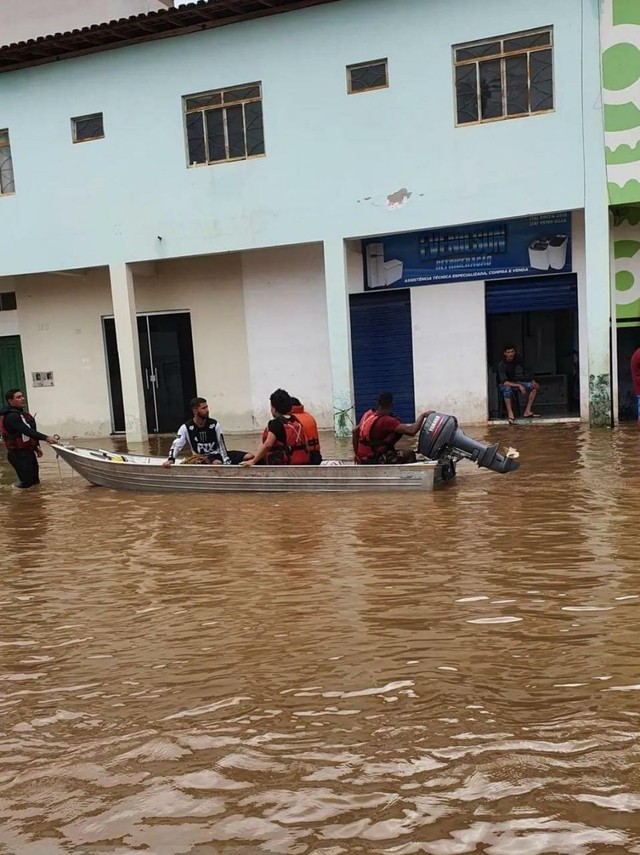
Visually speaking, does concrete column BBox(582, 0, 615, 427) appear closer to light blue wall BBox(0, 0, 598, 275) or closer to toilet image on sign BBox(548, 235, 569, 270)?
light blue wall BBox(0, 0, 598, 275)

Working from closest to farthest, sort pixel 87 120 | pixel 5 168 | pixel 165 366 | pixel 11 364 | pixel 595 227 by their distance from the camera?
pixel 595 227, pixel 87 120, pixel 5 168, pixel 165 366, pixel 11 364

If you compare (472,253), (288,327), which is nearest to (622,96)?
(472,253)

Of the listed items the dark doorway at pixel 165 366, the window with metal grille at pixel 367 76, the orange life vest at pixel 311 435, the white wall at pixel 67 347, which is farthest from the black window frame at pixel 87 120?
the orange life vest at pixel 311 435

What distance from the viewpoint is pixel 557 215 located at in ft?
46.8

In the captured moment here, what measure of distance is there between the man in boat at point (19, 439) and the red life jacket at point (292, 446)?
4.03 m

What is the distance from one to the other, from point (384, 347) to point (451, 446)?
733cm

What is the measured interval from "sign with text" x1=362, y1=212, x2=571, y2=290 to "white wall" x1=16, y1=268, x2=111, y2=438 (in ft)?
21.8

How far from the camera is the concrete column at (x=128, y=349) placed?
16.1m

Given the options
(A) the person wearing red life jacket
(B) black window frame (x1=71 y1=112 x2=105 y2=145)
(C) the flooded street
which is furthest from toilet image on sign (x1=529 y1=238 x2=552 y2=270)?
(B) black window frame (x1=71 y1=112 x2=105 y2=145)

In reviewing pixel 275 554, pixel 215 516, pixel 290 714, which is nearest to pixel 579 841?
pixel 290 714

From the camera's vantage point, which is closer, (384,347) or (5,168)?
(384,347)

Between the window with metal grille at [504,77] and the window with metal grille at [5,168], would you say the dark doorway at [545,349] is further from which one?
the window with metal grille at [5,168]

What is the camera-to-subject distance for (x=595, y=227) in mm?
12789

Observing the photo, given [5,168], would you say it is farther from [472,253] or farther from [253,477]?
[253,477]
